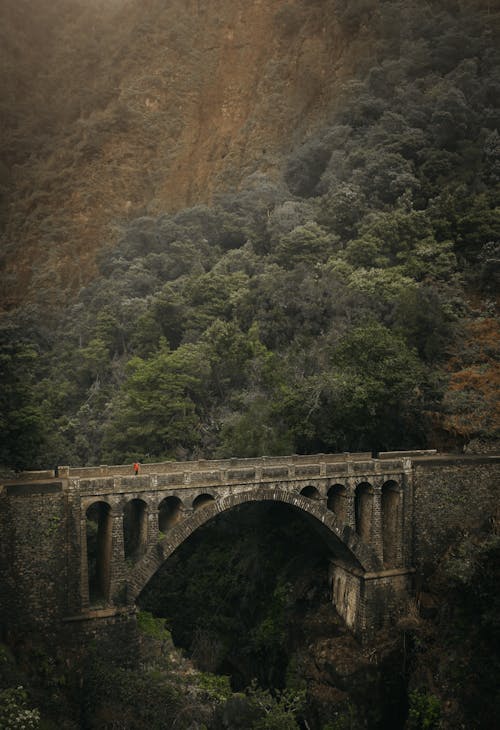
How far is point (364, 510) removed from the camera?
92.9 ft

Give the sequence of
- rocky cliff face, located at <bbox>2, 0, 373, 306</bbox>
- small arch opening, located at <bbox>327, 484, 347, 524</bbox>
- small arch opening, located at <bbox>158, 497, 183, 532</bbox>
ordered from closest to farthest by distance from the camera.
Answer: small arch opening, located at <bbox>158, 497, 183, 532</bbox> → small arch opening, located at <bbox>327, 484, 347, 524</bbox> → rocky cliff face, located at <bbox>2, 0, 373, 306</bbox>

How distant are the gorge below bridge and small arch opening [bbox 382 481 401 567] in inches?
1.8

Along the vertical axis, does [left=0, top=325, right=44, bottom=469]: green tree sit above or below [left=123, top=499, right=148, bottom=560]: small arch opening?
above

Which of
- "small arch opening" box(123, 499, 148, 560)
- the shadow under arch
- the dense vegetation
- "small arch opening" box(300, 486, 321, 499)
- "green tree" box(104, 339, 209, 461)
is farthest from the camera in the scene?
"green tree" box(104, 339, 209, 461)

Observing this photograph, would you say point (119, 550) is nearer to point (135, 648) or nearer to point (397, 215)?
point (135, 648)

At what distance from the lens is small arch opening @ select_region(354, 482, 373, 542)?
2773 cm

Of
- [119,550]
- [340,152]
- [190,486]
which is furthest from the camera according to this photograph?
[340,152]

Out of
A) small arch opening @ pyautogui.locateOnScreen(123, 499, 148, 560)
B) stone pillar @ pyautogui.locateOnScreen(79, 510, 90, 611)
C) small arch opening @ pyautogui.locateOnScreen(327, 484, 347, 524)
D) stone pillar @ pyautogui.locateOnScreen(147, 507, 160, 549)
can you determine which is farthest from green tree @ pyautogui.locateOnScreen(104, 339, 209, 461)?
stone pillar @ pyautogui.locateOnScreen(79, 510, 90, 611)

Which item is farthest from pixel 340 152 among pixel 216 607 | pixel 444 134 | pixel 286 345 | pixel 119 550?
pixel 119 550

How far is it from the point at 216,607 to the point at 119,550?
12.7 m

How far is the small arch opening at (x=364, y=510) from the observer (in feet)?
91.0

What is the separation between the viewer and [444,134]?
170 ft

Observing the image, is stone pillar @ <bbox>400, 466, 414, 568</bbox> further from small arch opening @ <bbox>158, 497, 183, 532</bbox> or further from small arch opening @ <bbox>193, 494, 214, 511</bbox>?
small arch opening @ <bbox>158, 497, 183, 532</bbox>

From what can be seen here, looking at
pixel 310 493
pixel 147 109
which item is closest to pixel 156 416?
pixel 310 493
